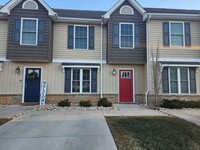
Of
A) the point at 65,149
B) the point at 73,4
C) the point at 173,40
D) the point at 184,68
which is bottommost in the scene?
the point at 65,149

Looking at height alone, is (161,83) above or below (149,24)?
below

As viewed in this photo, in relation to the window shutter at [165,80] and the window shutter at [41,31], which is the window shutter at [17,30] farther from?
the window shutter at [165,80]

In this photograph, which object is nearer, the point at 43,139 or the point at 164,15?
the point at 43,139

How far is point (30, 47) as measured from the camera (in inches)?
480

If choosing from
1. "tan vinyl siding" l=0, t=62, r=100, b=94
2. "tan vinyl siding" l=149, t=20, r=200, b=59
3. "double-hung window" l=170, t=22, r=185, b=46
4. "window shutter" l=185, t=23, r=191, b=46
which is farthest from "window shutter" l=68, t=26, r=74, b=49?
"window shutter" l=185, t=23, r=191, b=46

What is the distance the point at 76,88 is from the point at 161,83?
588 cm

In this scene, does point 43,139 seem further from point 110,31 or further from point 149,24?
point 149,24

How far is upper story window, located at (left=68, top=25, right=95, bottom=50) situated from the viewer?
517 inches

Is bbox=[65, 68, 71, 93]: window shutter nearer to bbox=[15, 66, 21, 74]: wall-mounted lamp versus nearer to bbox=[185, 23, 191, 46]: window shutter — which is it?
bbox=[15, 66, 21, 74]: wall-mounted lamp

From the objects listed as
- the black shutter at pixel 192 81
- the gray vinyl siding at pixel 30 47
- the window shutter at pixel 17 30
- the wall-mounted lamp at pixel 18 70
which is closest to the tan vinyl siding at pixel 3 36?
the gray vinyl siding at pixel 30 47

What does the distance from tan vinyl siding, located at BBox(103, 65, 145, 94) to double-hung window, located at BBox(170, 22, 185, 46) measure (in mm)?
2825

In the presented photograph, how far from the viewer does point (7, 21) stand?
12.8 m

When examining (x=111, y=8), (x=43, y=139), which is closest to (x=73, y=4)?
(x=111, y=8)

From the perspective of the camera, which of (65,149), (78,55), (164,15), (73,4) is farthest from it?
(73,4)
